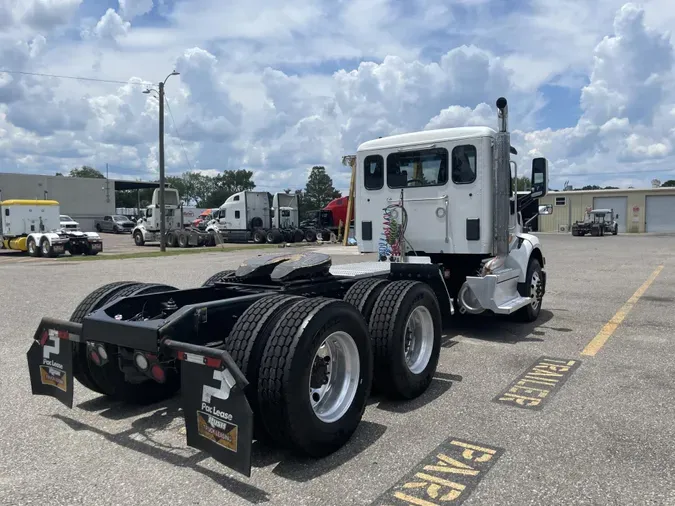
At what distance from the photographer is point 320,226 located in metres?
40.6

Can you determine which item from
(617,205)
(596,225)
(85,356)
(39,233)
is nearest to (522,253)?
(85,356)

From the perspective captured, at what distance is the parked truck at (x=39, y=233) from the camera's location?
80.1 ft

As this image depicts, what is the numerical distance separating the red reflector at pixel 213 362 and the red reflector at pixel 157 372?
2.10 feet

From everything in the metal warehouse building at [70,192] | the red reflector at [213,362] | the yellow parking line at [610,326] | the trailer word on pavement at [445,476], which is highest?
the metal warehouse building at [70,192]

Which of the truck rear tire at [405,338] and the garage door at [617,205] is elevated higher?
the garage door at [617,205]

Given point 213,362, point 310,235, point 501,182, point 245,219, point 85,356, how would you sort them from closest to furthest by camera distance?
point 213,362, point 85,356, point 501,182, point 245,219, point 310,235

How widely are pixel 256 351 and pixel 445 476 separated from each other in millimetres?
1399

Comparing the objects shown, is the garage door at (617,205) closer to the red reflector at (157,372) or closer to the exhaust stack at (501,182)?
the exhaust stack at (501,182)

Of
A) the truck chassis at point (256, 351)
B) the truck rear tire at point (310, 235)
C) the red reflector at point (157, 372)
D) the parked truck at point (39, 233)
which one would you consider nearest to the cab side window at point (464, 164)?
the truck chassis at point (256, 351)

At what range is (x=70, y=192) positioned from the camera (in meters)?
60.6

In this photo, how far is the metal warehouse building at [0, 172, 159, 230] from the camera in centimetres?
5641

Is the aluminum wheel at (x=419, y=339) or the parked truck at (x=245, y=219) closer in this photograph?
the aluminum wheel at (x=419, y=339)

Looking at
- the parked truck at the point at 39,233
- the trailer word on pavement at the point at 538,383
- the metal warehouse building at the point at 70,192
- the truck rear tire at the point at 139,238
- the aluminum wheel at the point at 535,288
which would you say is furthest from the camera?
the metal warehouse building at the point at 70,192

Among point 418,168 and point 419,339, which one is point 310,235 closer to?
point 418,168
